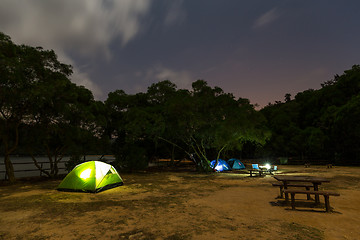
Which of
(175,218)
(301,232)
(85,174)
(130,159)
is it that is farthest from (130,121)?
(301,232)

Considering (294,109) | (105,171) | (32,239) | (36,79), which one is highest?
(294,109)

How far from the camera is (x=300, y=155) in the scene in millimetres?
32500

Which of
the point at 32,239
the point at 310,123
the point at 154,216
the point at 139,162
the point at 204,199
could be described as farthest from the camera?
the point at 310,123

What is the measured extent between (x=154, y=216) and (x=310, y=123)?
37.5m

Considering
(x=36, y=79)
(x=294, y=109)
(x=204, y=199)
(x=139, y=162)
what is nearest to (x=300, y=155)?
(x=294, y=109)

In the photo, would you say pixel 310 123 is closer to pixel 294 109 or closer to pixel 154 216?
pixel 294 109

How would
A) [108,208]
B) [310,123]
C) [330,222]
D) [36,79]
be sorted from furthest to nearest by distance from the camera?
[310,123] < [36,79] < [108,208] < [330,222]

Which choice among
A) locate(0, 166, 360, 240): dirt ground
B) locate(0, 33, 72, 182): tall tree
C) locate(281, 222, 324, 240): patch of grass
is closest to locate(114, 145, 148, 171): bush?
locate(0, 33, 72, 182): tall tree

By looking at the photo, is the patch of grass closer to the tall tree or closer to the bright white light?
the bright white light

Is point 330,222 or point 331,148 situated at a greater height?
point 331,148

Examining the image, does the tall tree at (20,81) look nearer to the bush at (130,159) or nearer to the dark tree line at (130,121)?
the dark tree line at (130,121)

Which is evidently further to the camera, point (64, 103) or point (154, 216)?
point (64, 103)

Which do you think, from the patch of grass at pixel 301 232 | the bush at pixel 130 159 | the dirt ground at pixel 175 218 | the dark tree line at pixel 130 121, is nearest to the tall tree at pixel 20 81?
the dark tree line at pixel 130 121

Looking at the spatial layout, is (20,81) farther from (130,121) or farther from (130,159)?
(130,159)
